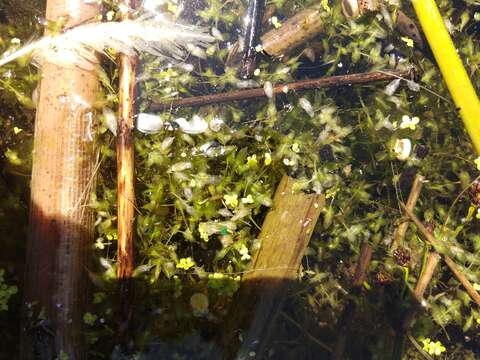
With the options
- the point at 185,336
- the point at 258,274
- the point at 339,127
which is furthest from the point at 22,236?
the point at 339,127

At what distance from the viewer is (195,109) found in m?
4.22

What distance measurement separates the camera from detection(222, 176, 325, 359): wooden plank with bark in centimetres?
286

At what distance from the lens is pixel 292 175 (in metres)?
3.20

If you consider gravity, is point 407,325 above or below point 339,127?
below

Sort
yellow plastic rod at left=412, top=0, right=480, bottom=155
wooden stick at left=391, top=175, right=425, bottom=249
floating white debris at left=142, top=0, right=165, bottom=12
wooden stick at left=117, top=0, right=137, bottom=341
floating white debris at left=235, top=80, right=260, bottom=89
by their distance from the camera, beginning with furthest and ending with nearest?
floating white debris at left=235, top=80, right=260, bottom=89, floating white debris at left=142, top=0, right=165, bottom=12, wooden stick at left=391, top=175, right=425, bottom=249, yellow plastic rod at left=412, top=0, right=480, bottom=155, wooden stick at left=117, top=0, right=137, bottom=341

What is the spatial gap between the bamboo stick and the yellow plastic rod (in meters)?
2.89

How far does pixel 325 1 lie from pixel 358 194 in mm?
1971

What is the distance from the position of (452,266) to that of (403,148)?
45.1 inches

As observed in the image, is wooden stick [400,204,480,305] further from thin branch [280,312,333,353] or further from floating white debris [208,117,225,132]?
floating white debris [208,117,225,132]

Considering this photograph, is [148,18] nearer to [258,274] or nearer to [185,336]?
[258,274]

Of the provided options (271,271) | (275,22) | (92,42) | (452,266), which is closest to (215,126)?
(92,42)

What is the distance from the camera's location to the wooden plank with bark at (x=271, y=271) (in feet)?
9.37

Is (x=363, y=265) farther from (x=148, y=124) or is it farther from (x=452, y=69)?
(x=148, y=124)

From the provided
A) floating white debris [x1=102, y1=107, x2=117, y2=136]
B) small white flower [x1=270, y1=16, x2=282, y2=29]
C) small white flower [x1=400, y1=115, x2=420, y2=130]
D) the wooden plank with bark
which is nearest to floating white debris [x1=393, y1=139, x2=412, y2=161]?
small white flower [x1=400, y1=115, x2=420, y2=130]
